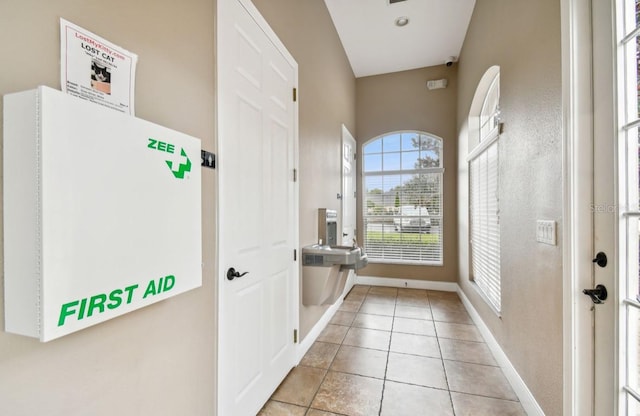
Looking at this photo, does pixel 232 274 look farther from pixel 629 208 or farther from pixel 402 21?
pixel 402 21

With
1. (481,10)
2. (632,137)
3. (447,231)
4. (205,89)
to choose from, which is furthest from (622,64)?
(447,231)

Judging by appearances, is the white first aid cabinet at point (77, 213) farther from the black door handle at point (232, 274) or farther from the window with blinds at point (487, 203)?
the window with blinds at point (487, 203)

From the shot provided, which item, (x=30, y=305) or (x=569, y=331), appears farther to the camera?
(x=569, y=331)

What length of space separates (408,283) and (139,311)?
13.8ft

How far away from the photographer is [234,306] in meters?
Result: 1.51

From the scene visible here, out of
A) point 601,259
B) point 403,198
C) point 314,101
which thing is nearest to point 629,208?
point 601,259

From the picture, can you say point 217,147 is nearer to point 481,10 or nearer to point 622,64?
point 622,64

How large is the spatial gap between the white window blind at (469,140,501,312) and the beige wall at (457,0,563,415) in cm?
30

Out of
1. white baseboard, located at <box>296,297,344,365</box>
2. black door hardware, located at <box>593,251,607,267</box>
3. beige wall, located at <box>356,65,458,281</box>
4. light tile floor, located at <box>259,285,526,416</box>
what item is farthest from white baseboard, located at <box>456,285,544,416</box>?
white baseboard, located at <box>296,297,344,365</box>

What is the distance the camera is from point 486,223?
116 inches

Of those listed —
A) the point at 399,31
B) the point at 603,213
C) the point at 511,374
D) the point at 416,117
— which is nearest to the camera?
the point at 603,213

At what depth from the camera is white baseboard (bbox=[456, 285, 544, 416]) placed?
170 centimetres

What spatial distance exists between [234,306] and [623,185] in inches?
72.1

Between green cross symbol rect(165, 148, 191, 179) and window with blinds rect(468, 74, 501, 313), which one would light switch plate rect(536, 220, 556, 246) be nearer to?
window with blinds rect(468, 74, 501, 313)
